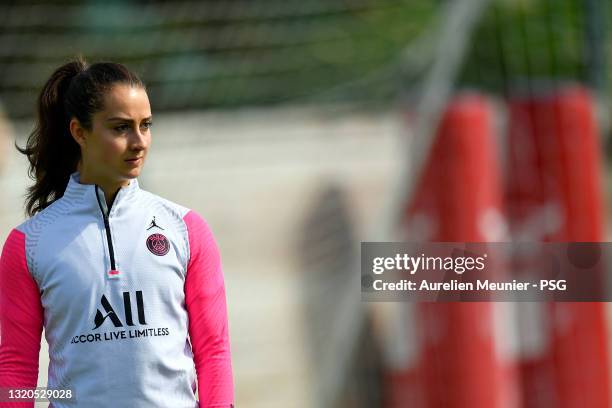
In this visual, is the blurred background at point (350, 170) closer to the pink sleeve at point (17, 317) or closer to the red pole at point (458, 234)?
the red pole at point (458, 234)

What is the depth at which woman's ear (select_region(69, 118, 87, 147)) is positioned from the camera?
680mm

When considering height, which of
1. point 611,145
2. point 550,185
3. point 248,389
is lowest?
point 248,389

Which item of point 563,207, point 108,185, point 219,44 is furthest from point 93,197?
point 563,207

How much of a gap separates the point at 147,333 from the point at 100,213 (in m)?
0.08

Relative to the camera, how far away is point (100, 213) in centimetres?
67

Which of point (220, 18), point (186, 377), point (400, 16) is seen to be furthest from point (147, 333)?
point (400, 16)

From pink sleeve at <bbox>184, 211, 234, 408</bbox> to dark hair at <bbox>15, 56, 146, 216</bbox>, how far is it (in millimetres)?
88

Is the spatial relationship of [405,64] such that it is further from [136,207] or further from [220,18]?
[136,207]

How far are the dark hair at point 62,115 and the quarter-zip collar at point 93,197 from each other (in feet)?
0.09

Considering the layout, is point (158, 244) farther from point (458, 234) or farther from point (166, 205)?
point (458, 234)

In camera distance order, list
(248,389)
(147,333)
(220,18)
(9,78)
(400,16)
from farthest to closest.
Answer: (400,16), (220,18), (9,78), (248,389), (147,333)

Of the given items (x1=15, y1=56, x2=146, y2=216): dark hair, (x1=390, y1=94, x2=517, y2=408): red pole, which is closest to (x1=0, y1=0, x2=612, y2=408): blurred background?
(x1=390, y1=94, x2=517, y2=408): red pole

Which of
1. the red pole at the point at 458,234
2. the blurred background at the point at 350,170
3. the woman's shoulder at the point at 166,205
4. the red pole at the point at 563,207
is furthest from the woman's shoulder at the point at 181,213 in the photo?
the red pole at the point at 563,207

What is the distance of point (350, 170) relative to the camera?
123 inches
